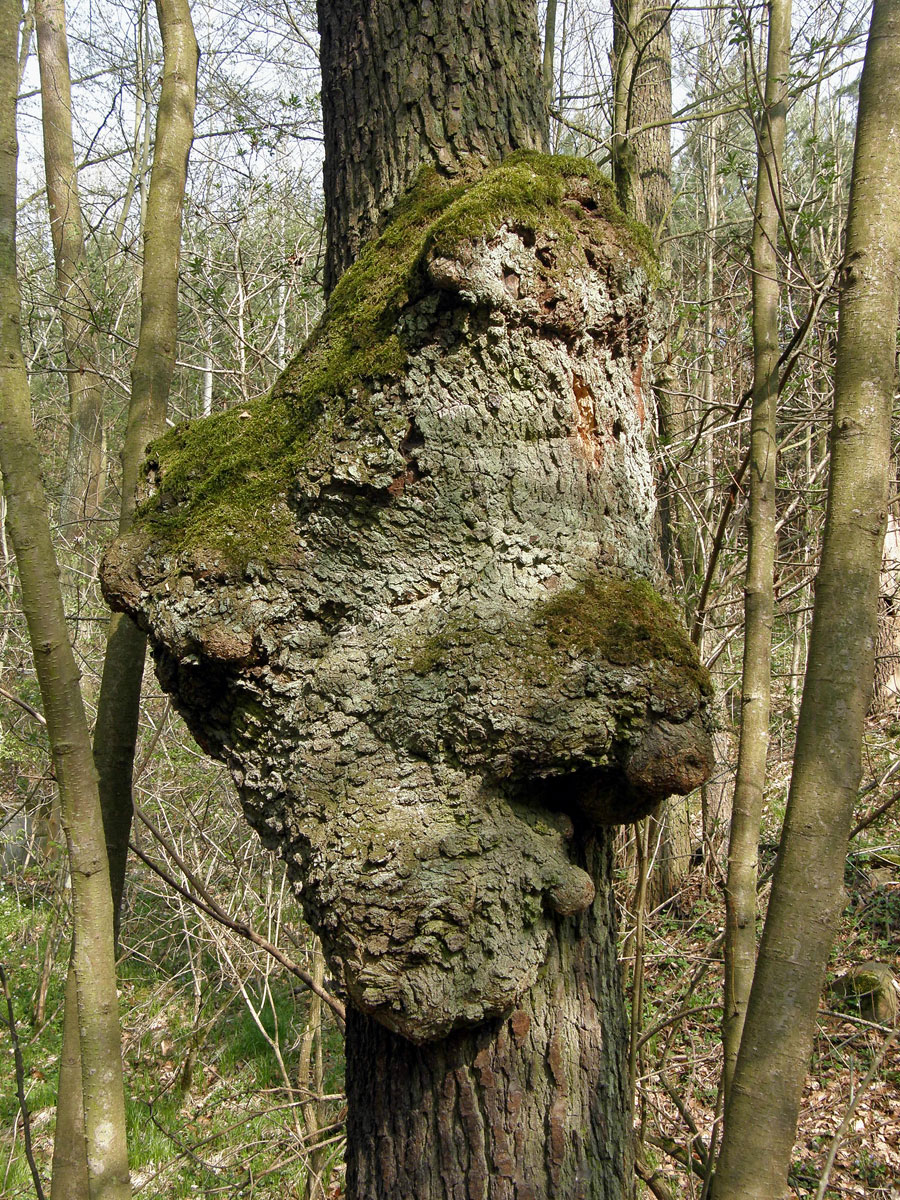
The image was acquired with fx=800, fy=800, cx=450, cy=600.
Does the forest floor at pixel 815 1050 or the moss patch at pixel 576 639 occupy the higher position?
the moss patch at pixel 576 639

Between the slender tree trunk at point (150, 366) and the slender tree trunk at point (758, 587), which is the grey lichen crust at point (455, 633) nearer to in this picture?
the slender tree trunk at point (150, 366)

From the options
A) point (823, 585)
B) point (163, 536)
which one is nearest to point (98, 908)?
point (163, 536)

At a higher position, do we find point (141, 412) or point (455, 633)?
point (141, 412)

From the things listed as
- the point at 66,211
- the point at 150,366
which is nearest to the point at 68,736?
the point at 150,366

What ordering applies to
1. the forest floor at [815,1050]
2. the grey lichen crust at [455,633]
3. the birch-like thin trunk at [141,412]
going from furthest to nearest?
the forest floor at [815,1050] → the birch-like thin trunk at [141,412] → the grey lichen crust at [455,633]

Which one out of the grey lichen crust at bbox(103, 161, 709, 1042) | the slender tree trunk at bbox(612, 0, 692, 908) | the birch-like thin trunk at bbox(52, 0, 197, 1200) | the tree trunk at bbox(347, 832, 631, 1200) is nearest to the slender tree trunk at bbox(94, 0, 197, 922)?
the birch-like thin trunk at bbox(52, 0, 197, 1200)

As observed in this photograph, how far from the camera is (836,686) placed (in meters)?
1.59

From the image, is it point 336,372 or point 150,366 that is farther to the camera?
point 150,366

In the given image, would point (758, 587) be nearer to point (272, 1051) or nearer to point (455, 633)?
point (455, 633)

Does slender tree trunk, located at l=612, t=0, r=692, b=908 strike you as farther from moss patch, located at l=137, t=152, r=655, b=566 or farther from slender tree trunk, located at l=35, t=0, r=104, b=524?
slender tree trunk, located at l=35, t=0, r=104, b=524

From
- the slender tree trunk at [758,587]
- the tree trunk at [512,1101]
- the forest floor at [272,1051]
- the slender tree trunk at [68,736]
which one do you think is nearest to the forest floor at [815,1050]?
the forest floor at [272,1051]

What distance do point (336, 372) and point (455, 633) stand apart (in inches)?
24.6

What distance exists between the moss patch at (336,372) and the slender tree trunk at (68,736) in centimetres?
36

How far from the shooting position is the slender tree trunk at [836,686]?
1534 millimetres
